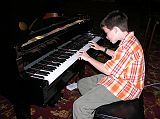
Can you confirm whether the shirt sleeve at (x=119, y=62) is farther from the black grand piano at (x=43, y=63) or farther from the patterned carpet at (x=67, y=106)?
the patterned carpet at (x=67, y=106)

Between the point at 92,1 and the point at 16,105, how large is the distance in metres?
11.6

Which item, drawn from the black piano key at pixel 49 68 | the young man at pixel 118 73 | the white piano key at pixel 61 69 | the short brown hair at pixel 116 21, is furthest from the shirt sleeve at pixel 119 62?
the black piano key at pixel 49 68

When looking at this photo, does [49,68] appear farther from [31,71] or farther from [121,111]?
[121,111]

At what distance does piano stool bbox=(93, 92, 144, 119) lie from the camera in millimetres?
1900

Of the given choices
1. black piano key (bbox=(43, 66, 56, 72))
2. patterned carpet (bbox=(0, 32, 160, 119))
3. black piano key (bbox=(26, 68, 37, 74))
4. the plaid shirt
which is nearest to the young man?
the plaid shirt

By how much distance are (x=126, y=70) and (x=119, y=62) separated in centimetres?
12

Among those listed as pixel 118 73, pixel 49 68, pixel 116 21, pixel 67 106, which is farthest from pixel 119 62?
pixel 67 106

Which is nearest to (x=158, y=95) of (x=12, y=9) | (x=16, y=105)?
(x=16, y=105)

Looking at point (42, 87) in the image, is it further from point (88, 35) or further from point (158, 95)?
point (158, 95)

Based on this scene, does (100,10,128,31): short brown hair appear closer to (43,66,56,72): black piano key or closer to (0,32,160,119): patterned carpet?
(43,66,56,72): black piano key

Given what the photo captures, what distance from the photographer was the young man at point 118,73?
2008 millimetres

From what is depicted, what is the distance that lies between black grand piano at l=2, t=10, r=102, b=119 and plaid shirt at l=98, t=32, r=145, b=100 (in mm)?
461

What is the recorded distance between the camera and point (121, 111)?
1946 mm

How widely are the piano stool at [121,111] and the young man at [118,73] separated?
0.07 m
